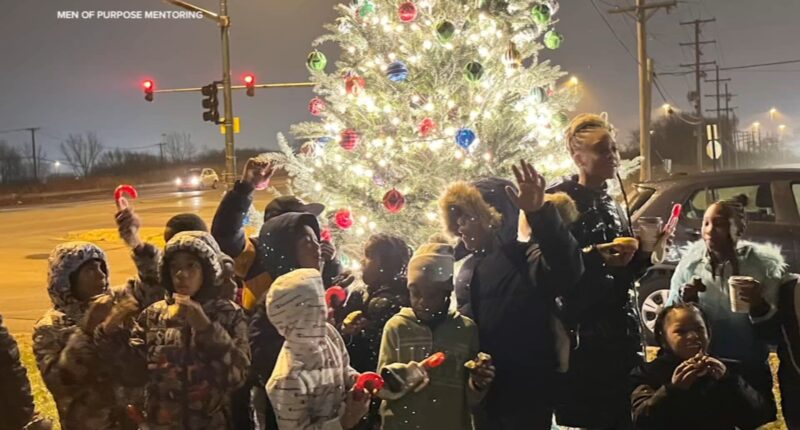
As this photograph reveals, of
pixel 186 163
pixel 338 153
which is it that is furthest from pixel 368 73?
pixel 186 163

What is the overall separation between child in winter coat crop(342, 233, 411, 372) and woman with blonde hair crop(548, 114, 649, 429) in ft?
2.57

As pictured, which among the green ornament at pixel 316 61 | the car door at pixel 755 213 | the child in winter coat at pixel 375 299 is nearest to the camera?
the child in winter coat at pixel 375 299

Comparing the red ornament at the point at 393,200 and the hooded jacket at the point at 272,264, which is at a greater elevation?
the red ornament at the point at 393,200

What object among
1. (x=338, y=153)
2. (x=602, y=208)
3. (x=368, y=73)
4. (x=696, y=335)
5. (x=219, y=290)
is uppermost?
(x=368, y=73)

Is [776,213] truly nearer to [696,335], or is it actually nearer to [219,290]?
[696,335]

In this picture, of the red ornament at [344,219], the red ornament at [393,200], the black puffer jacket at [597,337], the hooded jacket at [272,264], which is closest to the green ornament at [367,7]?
the red ornament at [393,200]

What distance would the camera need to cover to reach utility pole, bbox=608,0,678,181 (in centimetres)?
1773

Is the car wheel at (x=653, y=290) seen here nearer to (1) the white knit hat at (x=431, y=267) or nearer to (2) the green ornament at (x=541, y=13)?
(2) the green ornament at (x=541, y=13)

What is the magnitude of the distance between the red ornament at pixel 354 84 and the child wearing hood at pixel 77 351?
2681mm

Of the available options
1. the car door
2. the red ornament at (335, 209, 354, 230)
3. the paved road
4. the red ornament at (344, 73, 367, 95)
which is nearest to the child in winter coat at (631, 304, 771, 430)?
the red ornament at (335, 209, 354, 230)

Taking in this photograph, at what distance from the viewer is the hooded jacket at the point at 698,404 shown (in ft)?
9.95

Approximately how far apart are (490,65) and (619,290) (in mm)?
2821

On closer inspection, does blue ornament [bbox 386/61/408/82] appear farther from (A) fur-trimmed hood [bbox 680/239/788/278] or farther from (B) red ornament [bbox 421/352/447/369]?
(B) red ornament [bbox 421/352/447/369]

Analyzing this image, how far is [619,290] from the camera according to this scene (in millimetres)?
3176
